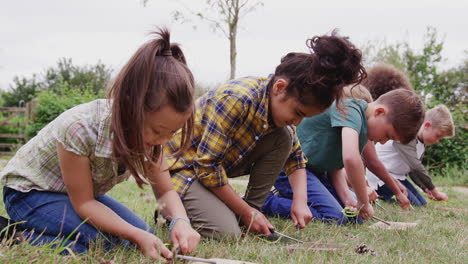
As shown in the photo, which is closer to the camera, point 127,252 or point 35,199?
point 127,252

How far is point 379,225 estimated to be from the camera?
3.14 metres

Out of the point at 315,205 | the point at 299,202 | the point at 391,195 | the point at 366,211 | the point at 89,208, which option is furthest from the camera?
the point at 391,195

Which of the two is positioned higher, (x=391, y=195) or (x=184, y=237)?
(x=184, y=237)

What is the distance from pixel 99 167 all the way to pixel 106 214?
22 cm

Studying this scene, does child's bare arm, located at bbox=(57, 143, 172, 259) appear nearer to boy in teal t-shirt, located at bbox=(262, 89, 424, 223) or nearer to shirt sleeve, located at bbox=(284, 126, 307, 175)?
shirt sleeve, located at bbox=(284, 126, 307, 175)

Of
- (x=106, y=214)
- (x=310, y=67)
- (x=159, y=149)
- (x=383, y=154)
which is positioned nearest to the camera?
(x=106, y=214)

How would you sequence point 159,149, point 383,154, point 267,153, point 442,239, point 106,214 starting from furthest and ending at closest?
point 383,154 → point 267,153 → point 442,239 → point 159,149 → point 106,214

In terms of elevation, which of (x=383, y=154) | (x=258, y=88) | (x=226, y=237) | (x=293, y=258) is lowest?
(x=383, y=154)

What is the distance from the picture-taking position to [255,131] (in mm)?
2814

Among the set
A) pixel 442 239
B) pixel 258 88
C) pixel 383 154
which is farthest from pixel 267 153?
pixel 383 154

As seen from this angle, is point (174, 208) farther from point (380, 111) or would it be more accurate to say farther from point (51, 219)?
point (380, 111)

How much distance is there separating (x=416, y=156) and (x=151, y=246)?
422 centimetres

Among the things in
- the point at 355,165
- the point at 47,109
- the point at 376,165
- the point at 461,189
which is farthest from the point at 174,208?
the point at 47,109

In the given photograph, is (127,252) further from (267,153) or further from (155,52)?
(267,153)
